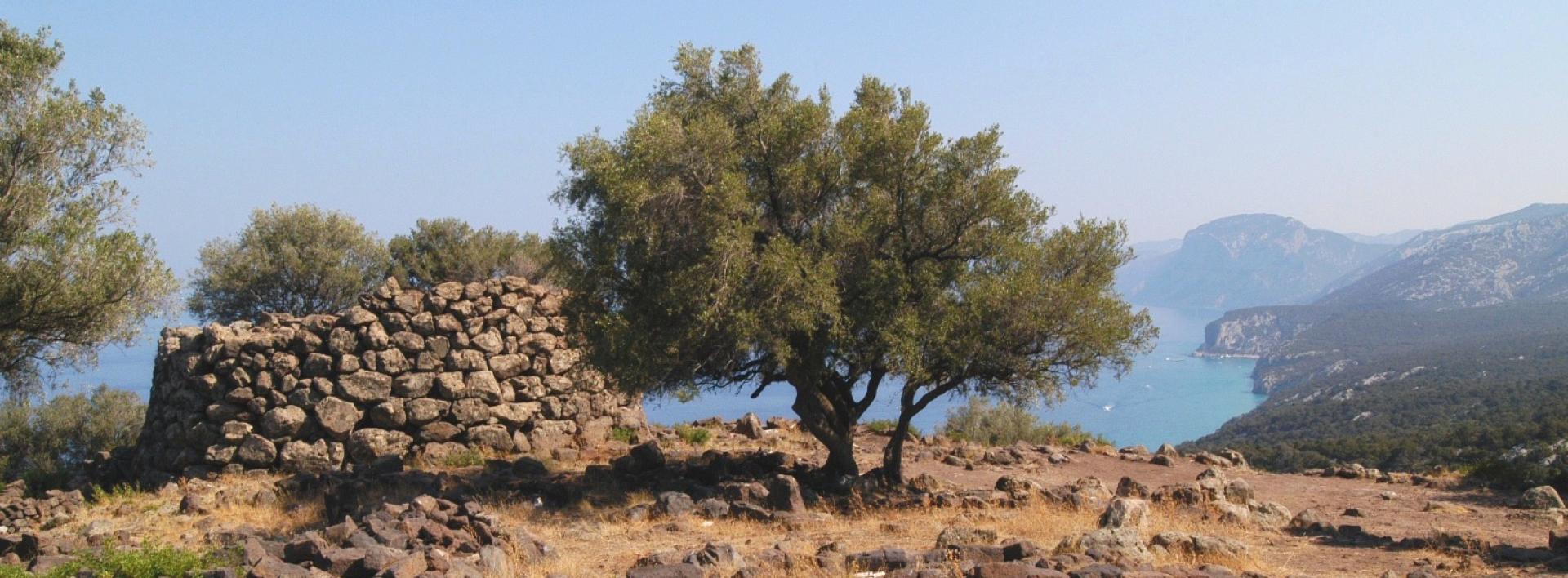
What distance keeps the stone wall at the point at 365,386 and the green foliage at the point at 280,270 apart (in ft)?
30.7

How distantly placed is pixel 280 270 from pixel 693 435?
49.9 ft

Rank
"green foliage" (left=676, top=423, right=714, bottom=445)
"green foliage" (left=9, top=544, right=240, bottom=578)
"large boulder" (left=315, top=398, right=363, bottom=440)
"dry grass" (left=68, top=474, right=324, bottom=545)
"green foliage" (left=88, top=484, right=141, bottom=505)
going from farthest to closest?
"green foliage" (left=676, top=423, right=714, bottom=445) → "large boulder" (left=315, top=398, right=363, bottom=440) → "green foliage" (left=88, top=484, right=141, bottom=505) → "dry grass" (left=68, top=474, right=324, bottom=545) → "green foliage" (left=9, top=544, right=240, bottom=578)

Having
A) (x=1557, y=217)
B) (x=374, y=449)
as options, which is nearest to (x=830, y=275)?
(x=374, y=449)

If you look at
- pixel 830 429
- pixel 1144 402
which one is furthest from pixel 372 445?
pixel 1144 402

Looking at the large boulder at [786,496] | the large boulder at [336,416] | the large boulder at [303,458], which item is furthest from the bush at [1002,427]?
the large boulder at [303,458]

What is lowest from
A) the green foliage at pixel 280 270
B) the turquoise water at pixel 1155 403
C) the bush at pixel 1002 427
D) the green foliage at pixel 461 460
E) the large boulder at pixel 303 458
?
the turquoise water at pixel 1155 403

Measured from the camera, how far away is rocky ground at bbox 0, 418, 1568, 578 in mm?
10242

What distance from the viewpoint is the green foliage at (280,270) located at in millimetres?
29719

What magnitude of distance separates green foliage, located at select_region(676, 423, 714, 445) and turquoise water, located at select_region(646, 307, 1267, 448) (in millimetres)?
23697

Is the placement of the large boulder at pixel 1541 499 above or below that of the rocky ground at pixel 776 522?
below

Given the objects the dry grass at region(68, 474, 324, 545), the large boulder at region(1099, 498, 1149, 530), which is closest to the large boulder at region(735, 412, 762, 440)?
the dry grass at region(68, 474, 324, 545)

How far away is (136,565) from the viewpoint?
949cm

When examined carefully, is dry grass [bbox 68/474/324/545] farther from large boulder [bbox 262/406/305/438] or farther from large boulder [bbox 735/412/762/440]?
large boulder [bbox 735/412/762/440]

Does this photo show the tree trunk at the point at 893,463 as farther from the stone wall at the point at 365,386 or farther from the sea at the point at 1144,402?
the sea at the point at 1144,402
